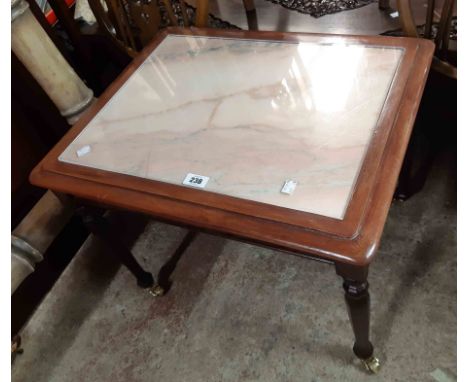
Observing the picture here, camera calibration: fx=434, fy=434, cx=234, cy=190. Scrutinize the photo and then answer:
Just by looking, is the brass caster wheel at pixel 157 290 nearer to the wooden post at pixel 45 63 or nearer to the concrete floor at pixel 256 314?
the concrete floor at pixel 256 314

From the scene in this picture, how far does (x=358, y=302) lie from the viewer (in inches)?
31.9

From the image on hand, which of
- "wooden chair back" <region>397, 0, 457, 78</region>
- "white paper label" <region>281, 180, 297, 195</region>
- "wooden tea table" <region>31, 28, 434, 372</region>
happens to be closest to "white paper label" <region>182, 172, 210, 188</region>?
"wooden tea table" <region>31, 28, 434, 372</region>

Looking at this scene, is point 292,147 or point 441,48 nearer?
point 292,147

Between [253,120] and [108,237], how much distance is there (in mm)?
473

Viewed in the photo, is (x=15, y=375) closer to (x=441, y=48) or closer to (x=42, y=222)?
(x=42, y=222)

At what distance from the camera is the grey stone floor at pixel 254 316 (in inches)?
43.3

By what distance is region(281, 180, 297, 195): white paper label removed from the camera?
753 mm

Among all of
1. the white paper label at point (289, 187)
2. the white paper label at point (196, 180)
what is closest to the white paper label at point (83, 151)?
the white paper label at point (196, 180)

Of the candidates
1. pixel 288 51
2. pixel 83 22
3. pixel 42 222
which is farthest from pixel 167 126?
pixel 83 22

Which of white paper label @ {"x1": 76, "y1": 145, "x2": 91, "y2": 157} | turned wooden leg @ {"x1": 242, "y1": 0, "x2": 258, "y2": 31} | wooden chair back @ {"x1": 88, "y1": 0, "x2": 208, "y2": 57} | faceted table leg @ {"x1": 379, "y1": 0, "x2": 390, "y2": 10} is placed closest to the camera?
white paper label @ {"x1": 76, "y1": 145, "x2": 91, "y2": 157}

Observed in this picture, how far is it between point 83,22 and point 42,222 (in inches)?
35.1

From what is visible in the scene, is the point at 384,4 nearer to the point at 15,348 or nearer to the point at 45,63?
the point at 45,63

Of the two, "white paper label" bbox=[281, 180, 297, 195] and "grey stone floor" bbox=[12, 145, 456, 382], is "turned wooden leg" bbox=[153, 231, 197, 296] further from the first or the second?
"white paper label" bbox=[281, 180, 297, 195]

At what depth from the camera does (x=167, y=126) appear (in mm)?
954
